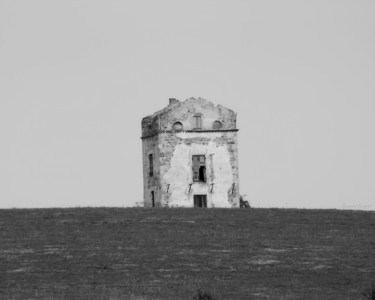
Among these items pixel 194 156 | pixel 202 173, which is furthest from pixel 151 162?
pixel 202 173

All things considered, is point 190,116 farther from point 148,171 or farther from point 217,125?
point 148,171

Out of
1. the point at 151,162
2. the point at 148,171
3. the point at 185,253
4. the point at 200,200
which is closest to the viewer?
the point at 185,253

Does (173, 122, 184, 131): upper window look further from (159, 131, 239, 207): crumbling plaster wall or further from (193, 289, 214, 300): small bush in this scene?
(193, 289, 214, 300): small bush

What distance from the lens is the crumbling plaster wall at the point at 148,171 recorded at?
2406 inches

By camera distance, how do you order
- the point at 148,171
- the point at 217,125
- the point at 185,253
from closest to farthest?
the point at 185,253 → the point at 217,125 → the point at 148,171

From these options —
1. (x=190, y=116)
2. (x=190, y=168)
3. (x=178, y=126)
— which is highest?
(x=190, y=116)

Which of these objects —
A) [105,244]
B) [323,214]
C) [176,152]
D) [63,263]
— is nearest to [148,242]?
[105,244]

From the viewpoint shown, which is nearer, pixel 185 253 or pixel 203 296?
pixel 203 296

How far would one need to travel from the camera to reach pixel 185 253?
37.4 meters

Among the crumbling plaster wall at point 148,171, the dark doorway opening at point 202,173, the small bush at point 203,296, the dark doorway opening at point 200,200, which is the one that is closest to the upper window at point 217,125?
the dark doorway opening at point 202,173

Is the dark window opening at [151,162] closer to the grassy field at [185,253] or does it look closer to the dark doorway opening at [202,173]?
the dark doorway opening at [202,173]

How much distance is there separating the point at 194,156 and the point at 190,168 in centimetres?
80

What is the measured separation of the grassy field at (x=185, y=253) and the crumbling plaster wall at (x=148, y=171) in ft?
41.6

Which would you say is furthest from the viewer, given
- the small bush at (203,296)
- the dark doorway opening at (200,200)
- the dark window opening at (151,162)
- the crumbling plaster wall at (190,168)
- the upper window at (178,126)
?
the dark window opening at (151,162)
